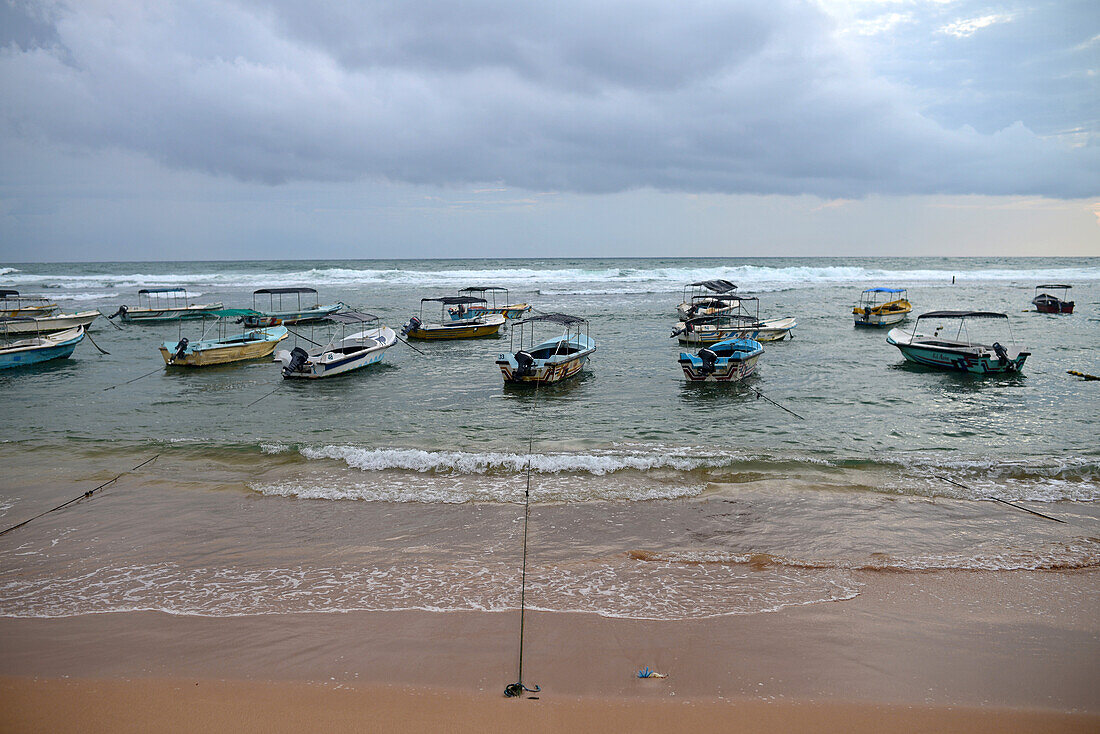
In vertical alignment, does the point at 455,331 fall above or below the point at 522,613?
above

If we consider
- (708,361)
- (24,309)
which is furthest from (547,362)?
(24,309)

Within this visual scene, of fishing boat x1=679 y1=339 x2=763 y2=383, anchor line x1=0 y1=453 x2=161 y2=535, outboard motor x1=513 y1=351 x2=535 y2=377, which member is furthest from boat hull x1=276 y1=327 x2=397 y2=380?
fishing boat x1=679 y1=339 x2=763 y2=383

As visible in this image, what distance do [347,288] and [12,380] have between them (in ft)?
117

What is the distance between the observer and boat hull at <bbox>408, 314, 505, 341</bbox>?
79.2 feet

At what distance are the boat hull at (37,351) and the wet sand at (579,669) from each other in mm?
18135

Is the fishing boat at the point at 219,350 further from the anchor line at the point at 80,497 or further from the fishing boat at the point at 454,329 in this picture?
the anchor line at the point at 80,497

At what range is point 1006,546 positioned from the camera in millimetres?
6430

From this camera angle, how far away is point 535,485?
850 cm

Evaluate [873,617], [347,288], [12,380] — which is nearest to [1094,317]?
[873,617]

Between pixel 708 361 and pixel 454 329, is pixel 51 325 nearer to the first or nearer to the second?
pixel 454 329

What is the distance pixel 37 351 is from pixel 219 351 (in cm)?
559

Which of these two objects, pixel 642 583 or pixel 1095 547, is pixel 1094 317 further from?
pixel 642 583

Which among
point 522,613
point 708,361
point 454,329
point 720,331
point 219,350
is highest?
point 720,331

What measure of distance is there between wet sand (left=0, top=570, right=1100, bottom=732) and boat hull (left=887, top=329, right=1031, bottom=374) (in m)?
12.8
